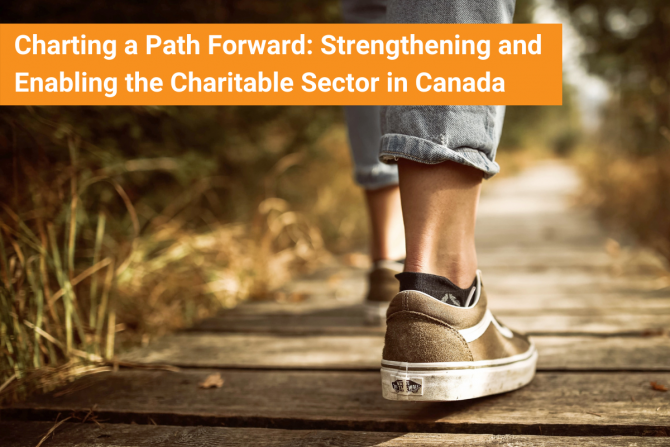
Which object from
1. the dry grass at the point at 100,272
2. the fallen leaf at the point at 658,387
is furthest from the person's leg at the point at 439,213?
the dry grass at the point at 100,272

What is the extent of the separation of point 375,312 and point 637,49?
3718 millimetres

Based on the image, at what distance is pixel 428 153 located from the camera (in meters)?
0.89

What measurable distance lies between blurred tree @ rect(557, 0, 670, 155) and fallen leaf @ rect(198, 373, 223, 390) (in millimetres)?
3540

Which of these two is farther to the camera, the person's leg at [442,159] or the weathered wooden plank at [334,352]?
the weathered wooden plank at [334,352]

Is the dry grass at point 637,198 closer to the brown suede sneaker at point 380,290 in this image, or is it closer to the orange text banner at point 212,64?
the brown suede sneaker at point 380,290

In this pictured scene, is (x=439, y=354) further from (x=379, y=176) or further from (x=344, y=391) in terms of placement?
(x=379, y=176)

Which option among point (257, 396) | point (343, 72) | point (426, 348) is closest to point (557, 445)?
point (426, 348)

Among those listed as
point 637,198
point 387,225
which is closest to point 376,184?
point 387,225

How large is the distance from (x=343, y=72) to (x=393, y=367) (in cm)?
91

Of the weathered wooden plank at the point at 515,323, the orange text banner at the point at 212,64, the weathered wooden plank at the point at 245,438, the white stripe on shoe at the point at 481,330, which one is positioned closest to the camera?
the weathered wooden plank at the point at 245,438

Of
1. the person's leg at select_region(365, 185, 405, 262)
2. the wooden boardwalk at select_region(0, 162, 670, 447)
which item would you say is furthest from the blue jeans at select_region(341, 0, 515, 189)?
the person's leg at select_region(365, 185, 405, 262)

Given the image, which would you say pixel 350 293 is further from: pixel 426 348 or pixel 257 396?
pixel 426 348

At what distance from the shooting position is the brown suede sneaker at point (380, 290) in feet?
4.82

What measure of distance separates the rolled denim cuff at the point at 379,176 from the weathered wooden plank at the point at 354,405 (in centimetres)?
60
